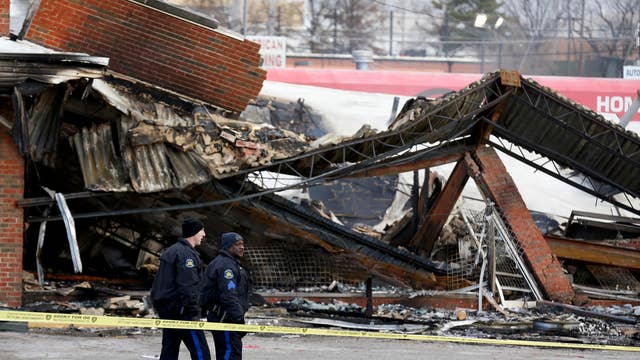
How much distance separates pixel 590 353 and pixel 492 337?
158 cm

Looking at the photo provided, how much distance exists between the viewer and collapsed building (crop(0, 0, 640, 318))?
15.9 meters

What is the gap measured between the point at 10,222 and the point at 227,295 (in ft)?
22.5

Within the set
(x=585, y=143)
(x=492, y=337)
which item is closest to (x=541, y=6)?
(x=585, y=143)

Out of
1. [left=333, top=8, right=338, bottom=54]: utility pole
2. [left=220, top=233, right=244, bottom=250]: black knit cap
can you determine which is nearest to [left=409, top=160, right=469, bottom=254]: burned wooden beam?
[left=220, top=233, right=244, bottom=250]: black knit cap

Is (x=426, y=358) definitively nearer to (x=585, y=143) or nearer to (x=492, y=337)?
(x=492, y=337)

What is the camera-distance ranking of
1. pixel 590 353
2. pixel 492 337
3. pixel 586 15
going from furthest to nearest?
1. pixel 586 15
2. pixel 492 337
3. pixel 590 353

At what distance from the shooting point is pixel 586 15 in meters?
84.9

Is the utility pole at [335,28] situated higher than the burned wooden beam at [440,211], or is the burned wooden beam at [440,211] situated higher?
the utility pole at [335,28]

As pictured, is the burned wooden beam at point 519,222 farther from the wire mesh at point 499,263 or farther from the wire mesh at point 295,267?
the wire mesh at point 295,267

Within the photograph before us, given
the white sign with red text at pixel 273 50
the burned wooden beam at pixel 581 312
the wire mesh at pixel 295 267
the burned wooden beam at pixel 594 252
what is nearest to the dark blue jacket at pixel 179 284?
the burned wooden beam at pixel 581 312

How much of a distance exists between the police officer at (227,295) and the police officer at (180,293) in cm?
12

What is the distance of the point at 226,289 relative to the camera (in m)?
9.80

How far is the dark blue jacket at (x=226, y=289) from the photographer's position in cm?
980

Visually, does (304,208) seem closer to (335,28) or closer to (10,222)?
(10,222)
